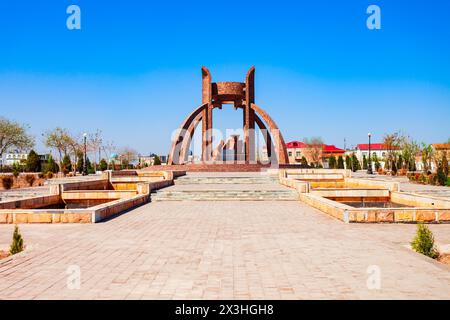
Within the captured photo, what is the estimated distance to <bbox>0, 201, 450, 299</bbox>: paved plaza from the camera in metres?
4.19

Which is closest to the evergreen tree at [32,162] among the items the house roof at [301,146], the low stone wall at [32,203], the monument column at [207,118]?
the monument column at [207,118]

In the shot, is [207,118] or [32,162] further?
[32,162]

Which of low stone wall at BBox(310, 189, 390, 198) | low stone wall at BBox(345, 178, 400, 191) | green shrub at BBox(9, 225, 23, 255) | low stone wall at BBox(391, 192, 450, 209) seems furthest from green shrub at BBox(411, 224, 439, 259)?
low stone wall at BBox(345, 178, 400, 191)

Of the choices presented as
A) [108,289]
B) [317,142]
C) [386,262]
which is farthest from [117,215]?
[317,142]

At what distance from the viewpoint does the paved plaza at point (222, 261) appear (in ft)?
13.8

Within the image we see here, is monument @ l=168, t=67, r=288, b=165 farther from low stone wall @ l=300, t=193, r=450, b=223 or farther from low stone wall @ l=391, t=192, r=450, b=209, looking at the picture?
low stone wall @ l=300, t=193, r=450, b=223

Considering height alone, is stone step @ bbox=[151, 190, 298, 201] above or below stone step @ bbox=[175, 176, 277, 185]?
below

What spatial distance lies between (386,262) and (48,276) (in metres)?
4.40

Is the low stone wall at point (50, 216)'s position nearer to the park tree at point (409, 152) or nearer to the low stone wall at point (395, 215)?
the low stone wall at point (395, 215)

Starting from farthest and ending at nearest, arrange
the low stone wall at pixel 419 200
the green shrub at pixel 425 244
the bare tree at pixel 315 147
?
the bare tree at pixel 315 147
the low stone wall at pixel 419 200
the green shrub at pixel 425 244

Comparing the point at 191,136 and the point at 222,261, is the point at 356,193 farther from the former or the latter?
the point at 191,136

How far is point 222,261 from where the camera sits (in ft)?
18.0

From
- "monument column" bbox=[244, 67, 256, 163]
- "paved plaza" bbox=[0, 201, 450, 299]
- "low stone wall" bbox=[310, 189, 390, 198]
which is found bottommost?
"paved plaza" bbox=[0, 201, 450, 299]

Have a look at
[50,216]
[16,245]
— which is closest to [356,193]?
[50,216]
